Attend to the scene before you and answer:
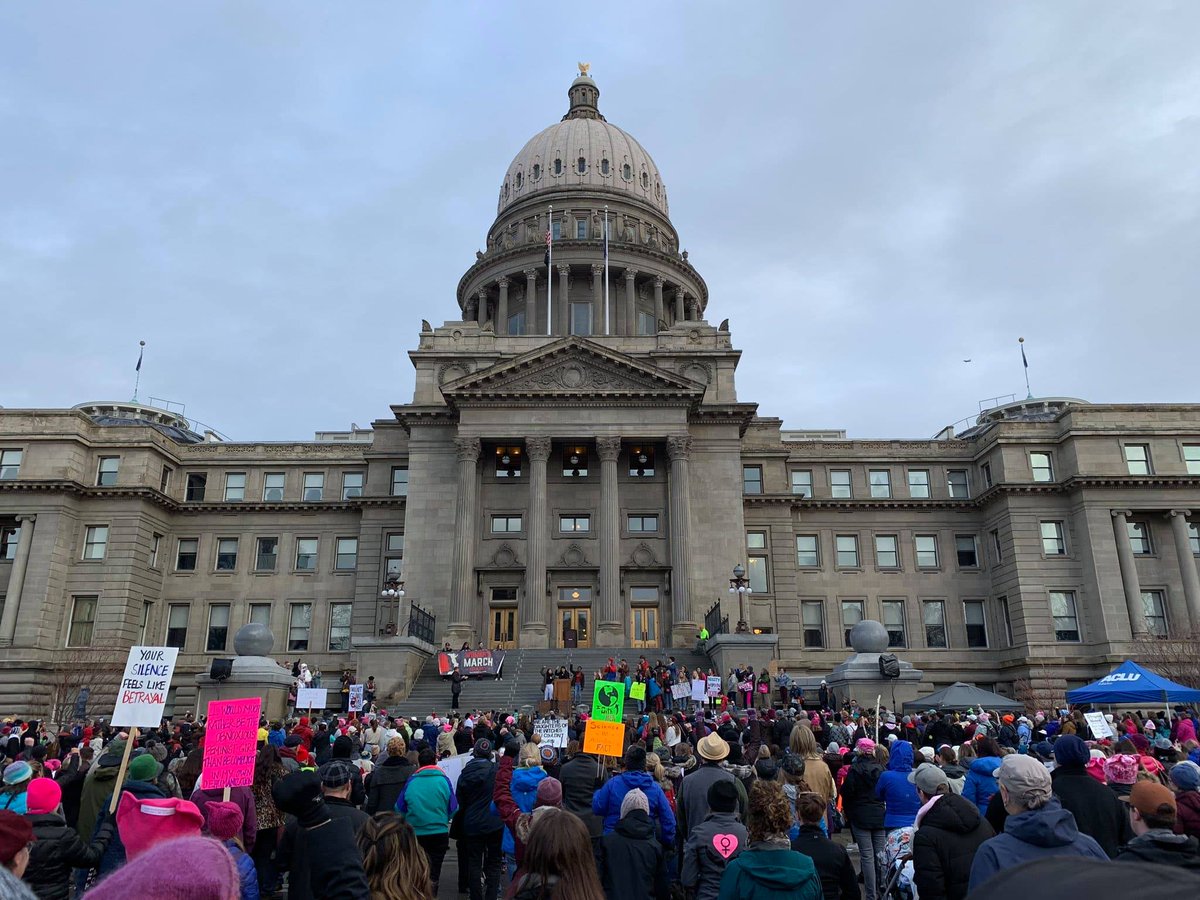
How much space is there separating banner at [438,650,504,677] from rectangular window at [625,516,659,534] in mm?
14120

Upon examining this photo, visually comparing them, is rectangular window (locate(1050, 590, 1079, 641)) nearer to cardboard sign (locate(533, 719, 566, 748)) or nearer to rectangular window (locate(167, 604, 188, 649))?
cardboard sign (locate(533, 719, 566, 748))

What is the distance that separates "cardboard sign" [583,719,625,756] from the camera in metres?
12.6

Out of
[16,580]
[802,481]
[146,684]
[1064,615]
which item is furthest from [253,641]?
[1064,615]

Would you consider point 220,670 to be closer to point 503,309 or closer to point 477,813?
point 477,813

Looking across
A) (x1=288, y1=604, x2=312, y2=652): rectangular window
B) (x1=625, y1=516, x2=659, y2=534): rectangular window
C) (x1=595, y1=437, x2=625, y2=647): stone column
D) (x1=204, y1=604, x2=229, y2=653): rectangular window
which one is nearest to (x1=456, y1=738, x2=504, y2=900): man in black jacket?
(x1=595, y1=437, x2=625, y2=647): stone column

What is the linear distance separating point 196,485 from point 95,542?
761cm

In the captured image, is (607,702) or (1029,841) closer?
(1029,841)

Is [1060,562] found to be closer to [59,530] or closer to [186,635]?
[186,635]

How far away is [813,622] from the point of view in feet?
195

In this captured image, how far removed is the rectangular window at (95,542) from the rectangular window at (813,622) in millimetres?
43021

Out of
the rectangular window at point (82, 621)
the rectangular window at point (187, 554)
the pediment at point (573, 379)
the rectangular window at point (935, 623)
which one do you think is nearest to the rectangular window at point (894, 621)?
the rectangular window at point (935, 623)

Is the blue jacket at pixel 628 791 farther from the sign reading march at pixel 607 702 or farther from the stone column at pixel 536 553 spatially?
the stone column at pixel 536 553

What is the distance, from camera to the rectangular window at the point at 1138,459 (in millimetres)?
55469

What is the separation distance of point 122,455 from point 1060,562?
189ft
